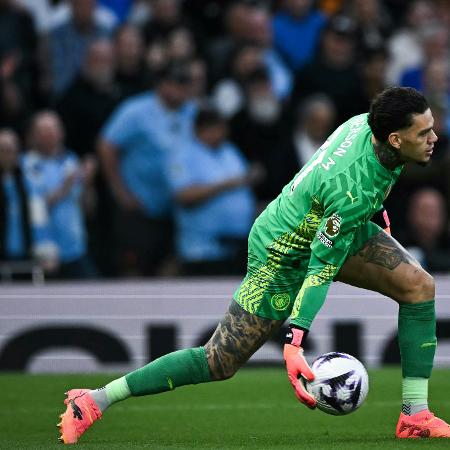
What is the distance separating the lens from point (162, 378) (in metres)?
6.97

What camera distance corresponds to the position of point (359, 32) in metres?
13.7

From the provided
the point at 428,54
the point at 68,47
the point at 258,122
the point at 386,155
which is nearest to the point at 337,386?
the point at 386,155

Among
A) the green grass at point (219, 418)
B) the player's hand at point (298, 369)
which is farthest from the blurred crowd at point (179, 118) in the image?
the player's hand at point (298, 369)

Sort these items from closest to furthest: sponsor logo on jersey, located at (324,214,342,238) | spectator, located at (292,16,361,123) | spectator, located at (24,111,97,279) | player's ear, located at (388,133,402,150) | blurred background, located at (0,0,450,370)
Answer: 1. sponsor logo on jersey, located at (324,214,342,238)
2. player's ear, located at (388,133,402,150)
3. blurred background, located at (0,0,450,370)
4. spectator, located at (24,111,97,279)
5. spectator, located at (292,16,361,123)

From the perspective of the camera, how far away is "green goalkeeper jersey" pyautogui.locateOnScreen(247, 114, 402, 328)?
638cm

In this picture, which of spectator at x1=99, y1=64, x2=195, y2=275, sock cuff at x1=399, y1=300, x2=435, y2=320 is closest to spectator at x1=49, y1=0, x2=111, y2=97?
spectator at x1=99, y1=64, x2=195, y2=275

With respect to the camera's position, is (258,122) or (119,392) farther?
(258,122)

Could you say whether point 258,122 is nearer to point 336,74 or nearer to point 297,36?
point 336,74

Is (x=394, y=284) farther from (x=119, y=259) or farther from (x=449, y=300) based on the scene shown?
(x=119, y=259)

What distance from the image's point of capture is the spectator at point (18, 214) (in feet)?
39.1

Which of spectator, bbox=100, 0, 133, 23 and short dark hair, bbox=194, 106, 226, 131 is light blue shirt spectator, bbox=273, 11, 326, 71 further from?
short dark hair, bbox=194, 106, 226, 131

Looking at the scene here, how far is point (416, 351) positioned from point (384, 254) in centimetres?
56

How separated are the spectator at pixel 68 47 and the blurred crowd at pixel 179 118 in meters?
0.01

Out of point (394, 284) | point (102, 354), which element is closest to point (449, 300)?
point (102, 354)
